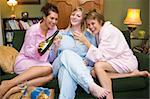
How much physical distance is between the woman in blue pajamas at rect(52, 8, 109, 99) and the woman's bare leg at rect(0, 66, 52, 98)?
14 centimetres

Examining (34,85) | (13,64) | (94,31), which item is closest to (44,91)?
(34,85)

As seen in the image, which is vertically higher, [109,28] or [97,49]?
[109,28]

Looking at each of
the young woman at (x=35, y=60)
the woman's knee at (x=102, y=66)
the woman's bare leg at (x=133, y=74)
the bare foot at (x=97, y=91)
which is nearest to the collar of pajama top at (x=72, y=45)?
the young woman at (x=35, y=60)

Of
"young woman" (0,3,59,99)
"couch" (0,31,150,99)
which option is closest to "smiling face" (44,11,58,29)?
"young woman" (0,3,59,99)

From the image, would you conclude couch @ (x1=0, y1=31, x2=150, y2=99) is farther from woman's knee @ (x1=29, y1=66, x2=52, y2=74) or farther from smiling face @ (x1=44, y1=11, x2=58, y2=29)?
smiling face @ (x1=44, y1=11, x2=58, y2=29)

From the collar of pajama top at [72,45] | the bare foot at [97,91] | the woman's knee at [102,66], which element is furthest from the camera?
the collar of pajama top at [72,45]

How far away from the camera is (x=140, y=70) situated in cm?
304

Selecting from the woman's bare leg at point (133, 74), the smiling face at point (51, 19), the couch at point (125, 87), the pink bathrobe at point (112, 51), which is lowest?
the couch at point (125, 87)

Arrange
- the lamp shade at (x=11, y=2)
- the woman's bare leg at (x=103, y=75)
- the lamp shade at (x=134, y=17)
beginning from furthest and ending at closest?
the lamp shade at (x=11, y=2) → the lamp shade at (x=134, y=17) → the woman's bare leg at (x=103, y=75)

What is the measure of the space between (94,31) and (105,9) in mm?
2771

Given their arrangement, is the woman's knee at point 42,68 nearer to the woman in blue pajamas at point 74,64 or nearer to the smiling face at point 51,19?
the woman in blue pajamas at point 74,64

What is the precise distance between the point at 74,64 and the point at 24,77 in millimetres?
486

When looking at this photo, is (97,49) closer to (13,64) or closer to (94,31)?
Result: (94,31)

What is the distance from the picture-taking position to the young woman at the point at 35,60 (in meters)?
2.66
